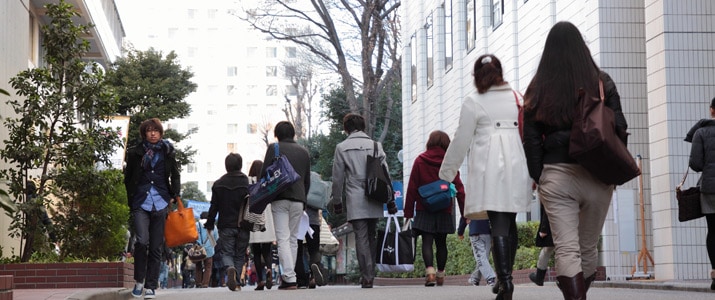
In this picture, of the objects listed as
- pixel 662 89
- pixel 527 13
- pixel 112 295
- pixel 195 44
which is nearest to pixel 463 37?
pixel 527 13

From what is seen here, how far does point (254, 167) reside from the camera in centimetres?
1589

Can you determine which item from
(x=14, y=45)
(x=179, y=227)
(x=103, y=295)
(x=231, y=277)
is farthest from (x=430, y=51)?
(x=103, y=295)

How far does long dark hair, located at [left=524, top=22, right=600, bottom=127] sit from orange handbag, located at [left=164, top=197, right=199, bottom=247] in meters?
5.61

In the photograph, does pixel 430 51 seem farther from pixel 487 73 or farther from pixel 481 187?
pixel 481 187

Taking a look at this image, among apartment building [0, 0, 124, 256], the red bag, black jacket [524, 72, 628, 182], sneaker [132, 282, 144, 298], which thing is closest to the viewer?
the red bag

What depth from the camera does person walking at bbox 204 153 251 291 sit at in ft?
50.5

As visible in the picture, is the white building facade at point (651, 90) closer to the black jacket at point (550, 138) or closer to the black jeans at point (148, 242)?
the black jeans at point (148, 242)

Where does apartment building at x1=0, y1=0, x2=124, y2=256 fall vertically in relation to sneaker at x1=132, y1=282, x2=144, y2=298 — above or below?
above

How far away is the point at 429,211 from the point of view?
14.5m

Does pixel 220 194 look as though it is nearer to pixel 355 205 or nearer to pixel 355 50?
pixel 355 205

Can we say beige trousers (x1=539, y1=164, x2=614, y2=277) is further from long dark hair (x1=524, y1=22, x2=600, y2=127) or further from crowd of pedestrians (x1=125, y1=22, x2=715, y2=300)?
long dark hair (x1=524, y1=22, x2=600, y2=127)

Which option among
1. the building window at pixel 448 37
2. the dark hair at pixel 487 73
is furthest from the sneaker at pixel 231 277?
the building window at pixel 448 37

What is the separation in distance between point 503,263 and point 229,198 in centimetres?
Answer: 740

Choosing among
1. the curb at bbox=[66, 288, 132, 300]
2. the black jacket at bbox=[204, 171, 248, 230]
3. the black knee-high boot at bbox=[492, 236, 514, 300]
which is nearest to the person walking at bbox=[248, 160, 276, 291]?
the black jacket at bbox=[204, 171, 248, 230]
